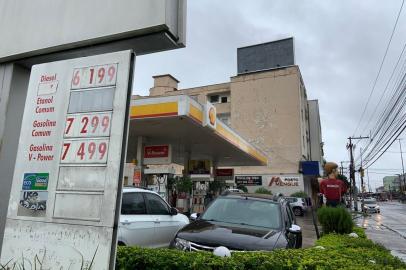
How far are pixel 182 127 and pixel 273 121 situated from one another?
1019 inches

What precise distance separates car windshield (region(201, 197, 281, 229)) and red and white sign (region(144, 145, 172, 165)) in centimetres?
1092

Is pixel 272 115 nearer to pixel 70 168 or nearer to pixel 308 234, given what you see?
pixel 308 234

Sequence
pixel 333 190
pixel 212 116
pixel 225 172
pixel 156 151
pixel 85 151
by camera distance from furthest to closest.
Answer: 1. pixel 225 172
2. pixel 156 151
3. pixel 212 116
4. pixel 333 190
5. pixel 85 151

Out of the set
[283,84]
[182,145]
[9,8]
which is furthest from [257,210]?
[283,84]

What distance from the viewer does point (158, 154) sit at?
18891mm

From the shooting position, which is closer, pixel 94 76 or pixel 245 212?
pixel 94 76

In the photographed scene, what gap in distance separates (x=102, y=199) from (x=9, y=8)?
10.9ft

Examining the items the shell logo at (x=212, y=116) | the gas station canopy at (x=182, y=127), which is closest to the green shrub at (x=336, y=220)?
the gas station canopy at (x=182, y=127)

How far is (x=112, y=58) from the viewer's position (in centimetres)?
382

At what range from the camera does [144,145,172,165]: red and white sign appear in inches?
727

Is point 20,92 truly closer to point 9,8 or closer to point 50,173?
point 9,8

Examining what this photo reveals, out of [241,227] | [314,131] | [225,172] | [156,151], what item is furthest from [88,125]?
[314,131]

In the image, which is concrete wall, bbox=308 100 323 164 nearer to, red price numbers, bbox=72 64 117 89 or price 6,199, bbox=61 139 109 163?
red price numbers, bbox=72 64 117 89

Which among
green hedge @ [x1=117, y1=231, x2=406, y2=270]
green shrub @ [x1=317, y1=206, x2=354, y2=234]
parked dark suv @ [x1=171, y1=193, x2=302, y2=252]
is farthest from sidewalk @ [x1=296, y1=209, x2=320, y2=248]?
green hedge @ [x1=117, y1=231, x2=406, y2=270]
